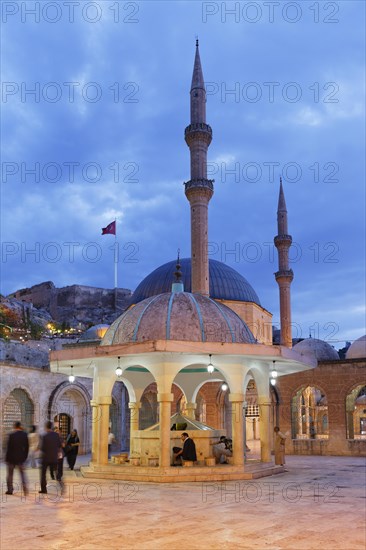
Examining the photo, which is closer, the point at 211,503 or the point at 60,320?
the point at 211,503

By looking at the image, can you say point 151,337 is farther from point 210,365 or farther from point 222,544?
point 222,544

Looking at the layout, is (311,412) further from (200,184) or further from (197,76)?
(197,76)

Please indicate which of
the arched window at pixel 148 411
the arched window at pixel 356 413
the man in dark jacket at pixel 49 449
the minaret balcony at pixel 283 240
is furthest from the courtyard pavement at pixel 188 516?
the minaret balcony at pixel 283 240

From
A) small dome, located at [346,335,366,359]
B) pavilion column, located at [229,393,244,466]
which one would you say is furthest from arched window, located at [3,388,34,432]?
small dome, located at [346,335,366,359]

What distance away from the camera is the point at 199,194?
26688 millimetres

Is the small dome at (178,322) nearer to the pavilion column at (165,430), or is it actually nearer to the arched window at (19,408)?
the pavilion column at (165,430)

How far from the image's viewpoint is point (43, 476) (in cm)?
1100

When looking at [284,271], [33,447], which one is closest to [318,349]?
[284,271]

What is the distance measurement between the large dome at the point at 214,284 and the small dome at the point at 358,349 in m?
9.29

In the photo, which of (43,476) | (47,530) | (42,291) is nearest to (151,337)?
(43,476)

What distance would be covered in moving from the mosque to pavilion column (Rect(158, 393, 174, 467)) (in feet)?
0.08

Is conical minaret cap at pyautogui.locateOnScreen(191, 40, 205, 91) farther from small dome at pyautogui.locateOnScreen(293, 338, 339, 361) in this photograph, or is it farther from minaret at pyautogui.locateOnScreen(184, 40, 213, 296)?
small dome at pyautogui.locateOnScreen(293, 338, 339, 361)

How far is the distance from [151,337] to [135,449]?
3110mm

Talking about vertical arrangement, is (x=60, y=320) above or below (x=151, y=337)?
above
